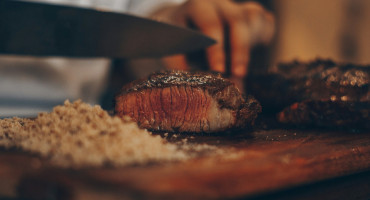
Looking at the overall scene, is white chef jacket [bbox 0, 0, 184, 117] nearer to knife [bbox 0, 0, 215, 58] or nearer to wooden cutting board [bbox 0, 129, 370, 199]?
knife [bbox 0, 0, 215, 58]

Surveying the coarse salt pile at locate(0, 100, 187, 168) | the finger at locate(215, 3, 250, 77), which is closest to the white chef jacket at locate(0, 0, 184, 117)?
the finger at locate(215, 3, 250, 77)

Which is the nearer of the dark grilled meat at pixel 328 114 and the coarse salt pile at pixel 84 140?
the coarse salt pile at pixel 84 140

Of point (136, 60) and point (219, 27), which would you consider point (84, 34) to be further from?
point (136, 60)

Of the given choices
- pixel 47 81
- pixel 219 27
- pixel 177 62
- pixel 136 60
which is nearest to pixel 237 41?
pixel 219 27

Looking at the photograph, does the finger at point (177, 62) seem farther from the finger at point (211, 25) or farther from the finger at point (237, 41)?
the finger at point (237, 41)

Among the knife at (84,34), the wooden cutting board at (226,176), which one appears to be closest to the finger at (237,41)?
the knife at (84,34)

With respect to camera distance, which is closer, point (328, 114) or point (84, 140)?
point (84, 140)
